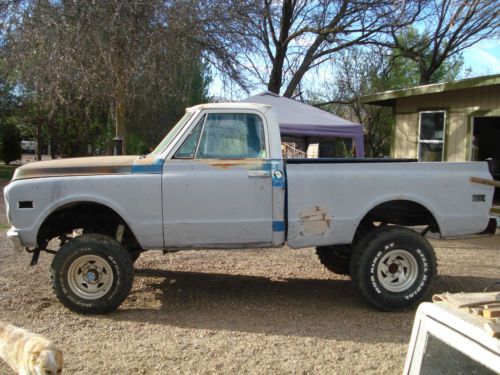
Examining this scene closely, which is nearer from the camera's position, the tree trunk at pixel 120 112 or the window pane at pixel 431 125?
the tree trunk at pixel 120 112

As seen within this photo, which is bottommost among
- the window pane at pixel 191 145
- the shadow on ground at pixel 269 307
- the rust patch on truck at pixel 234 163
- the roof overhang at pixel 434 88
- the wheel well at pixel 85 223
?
the shadow on ground at pixel 269 307

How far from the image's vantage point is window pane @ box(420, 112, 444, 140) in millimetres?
11812

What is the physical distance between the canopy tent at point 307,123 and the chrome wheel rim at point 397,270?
657 centimetres

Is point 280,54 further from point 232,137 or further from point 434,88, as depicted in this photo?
point 232,137

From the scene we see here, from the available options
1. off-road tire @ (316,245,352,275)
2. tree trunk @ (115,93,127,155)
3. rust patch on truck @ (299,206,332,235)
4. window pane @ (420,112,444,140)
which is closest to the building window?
window pane @ (420,112,444,140)

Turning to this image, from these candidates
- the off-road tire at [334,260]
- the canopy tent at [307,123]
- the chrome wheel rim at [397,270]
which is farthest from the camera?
the canopy tent at [307,123]

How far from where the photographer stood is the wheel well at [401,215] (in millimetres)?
5543

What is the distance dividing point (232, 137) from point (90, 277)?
2016mm

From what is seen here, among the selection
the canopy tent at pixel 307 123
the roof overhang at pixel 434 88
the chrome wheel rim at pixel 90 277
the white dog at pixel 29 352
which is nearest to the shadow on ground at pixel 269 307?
the chrome wheel rim at pixel 90 277

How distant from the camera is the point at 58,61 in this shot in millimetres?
9242

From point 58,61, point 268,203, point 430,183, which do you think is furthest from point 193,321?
point 58,61

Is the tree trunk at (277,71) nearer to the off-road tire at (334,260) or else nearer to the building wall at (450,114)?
the building wall at (450,114)

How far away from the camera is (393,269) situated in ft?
17.8

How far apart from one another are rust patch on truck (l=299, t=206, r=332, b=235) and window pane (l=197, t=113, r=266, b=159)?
2.47 feet
